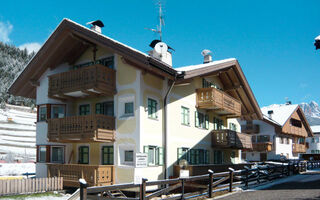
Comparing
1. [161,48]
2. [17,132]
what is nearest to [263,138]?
[161,48]

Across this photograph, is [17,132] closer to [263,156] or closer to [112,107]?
[263,156]

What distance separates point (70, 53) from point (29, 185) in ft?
29.9

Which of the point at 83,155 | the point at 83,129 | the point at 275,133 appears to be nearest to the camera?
the point at 83,129

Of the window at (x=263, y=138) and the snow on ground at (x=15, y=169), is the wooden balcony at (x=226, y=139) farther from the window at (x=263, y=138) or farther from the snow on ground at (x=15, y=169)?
the window at (x=263, y=138)

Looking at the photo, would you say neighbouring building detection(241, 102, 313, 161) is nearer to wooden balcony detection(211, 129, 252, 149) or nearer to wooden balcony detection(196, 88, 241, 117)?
wooden balcony detection(211, 129, 252, 149)

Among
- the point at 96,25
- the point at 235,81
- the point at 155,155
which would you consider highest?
the point at 96,25

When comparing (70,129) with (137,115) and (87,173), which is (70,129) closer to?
(87,173)

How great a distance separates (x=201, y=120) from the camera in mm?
26828

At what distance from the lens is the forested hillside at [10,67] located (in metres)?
82.7

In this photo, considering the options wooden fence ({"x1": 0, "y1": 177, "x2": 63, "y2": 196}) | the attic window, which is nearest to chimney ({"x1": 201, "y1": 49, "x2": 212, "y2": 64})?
wooden fence ({"x1": 0, "y1": 177, "x2": 63, "y2": 196})

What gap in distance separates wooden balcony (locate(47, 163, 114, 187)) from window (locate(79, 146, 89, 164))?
1.72 metres

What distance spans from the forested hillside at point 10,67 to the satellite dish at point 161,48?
6346 cm

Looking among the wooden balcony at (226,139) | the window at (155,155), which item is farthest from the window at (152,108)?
the wooden balcony at (226,139)

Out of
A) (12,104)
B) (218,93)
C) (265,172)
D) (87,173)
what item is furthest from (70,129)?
(12,104)
